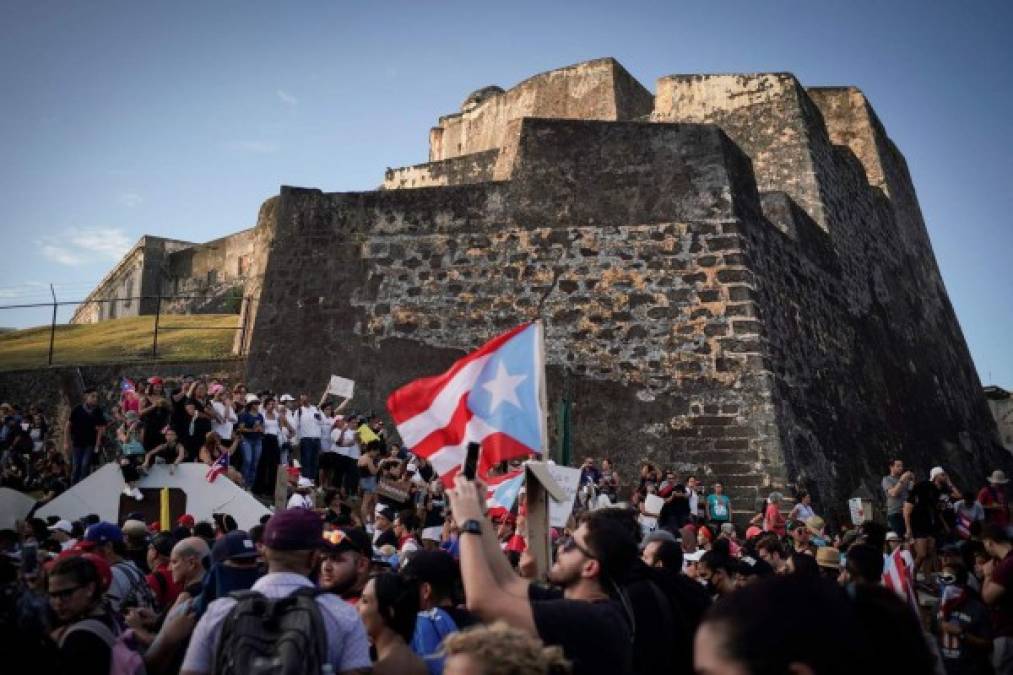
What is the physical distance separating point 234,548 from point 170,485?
19.0 feet

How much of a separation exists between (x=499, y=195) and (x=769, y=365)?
547cm

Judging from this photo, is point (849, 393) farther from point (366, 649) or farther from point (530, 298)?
point (366, 649)

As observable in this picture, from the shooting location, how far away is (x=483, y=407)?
18.0 feet

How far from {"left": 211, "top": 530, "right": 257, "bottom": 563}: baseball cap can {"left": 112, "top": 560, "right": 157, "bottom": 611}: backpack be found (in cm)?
111

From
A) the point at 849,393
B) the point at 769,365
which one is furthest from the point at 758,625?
the point at 849,393

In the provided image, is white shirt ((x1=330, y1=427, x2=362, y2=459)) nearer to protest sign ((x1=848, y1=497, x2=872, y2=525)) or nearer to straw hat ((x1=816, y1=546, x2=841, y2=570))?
straw hat ((x1=816, y1=546, x2=841, y2=570))

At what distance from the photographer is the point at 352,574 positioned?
4832 mm

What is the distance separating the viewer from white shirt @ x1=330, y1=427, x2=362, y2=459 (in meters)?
13.3

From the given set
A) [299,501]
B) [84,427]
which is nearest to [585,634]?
[299,501]

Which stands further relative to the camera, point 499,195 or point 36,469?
point 499,195

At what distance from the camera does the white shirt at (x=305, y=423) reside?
1315 cm

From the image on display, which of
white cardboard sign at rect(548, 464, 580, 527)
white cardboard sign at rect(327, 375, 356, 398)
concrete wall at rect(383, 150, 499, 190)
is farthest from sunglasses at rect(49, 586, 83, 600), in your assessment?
concrete wall at rect(383, 150, 499, 190)

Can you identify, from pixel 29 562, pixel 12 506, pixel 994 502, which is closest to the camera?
pixel 29 562

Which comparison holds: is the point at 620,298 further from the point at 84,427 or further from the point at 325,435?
the point at 84,427
